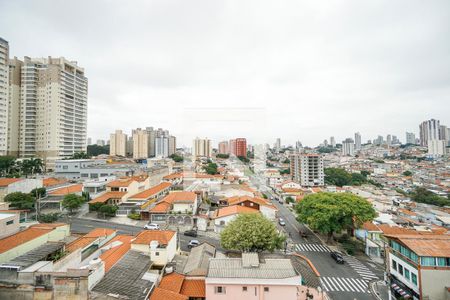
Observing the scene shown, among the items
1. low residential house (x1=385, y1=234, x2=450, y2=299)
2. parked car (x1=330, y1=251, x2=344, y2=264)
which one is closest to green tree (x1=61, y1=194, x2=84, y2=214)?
parked car (x1=330, y1=251, x2=344, y2=264)

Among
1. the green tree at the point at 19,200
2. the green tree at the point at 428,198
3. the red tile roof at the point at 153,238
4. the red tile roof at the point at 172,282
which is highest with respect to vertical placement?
the green tree at the point at 19,200

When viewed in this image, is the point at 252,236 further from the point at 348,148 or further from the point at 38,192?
the point at 348,148

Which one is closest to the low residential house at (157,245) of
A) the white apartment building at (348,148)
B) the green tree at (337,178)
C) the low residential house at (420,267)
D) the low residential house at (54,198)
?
the low residential house at (420,267)

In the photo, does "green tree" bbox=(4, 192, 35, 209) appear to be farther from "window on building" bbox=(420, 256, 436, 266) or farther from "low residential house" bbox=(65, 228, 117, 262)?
"window on building" bbox=(420, 256, 436, 266)

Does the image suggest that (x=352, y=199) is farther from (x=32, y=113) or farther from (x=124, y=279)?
(x=32, y=113)

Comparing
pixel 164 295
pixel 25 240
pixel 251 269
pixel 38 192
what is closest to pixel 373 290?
pixel 251 269

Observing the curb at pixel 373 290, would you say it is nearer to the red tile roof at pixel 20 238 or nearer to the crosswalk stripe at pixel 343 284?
the crosswalk stripe at pixel 343 284

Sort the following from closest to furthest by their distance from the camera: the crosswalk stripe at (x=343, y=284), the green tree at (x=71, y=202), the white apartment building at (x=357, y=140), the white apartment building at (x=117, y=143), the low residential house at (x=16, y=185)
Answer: the crosswalk stripe at (x=343, y=284), the green tree at (x=71, y=202), the low residential house at (x=16, y=185), the white apartment building at (x=117, y=143), the white apartment building at (x=357, y=140)

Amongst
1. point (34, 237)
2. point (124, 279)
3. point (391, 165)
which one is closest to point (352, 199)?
point (124, 279)
